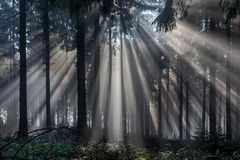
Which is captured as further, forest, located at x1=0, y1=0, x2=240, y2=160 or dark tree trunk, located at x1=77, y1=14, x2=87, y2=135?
dark tree trunk, located at x1=77, y1=14, x2=87, y2=135

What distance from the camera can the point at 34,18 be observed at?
110 ft

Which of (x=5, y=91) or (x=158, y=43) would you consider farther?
(x=5, y=91)

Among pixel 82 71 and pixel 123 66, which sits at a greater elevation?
pixel 123 66

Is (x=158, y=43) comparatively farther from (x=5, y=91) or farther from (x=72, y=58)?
(x=5, y=91)

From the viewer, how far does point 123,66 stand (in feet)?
119

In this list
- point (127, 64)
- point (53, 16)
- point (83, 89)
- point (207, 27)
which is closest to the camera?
point (83, 89)

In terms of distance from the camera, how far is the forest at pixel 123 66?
1243 centimetres

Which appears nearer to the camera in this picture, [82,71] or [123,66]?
[82,71]

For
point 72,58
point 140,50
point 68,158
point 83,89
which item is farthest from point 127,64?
point 68,158

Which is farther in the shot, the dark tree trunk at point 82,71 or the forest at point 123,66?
the dark tree trunk at point 82,71

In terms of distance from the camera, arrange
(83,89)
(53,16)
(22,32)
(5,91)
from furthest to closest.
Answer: (5,91) → (53,16) → (22,32) → (83,89)

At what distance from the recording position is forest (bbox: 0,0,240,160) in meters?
12.4

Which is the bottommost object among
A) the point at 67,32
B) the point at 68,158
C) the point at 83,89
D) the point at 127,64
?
the point at 68,158

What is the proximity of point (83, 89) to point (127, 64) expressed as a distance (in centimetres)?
1985
